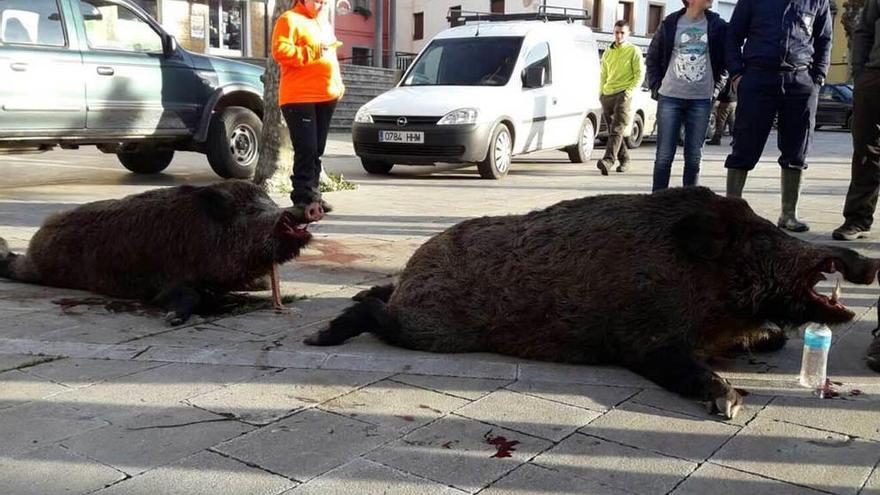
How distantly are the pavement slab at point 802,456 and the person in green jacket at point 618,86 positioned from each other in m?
10.0

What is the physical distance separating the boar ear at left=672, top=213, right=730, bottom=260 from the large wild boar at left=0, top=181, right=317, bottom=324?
6.44 ft

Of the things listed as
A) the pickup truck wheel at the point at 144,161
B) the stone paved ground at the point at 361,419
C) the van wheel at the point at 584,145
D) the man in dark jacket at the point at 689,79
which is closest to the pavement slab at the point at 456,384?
the stone paved ground at the point at 361,419

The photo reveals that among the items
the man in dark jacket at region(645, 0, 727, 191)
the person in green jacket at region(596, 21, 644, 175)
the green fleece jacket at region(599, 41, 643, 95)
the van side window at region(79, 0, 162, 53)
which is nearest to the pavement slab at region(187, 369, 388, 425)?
the man in dark jacket at region(645, 0, 727, 191)

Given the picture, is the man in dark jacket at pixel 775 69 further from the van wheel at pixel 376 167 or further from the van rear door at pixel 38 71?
the van rear door at pixel 38 71

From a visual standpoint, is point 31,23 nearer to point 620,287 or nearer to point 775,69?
point 775,69

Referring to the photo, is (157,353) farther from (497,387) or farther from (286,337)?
(497,387)

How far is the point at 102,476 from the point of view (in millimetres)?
2678

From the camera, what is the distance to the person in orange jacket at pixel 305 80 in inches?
293

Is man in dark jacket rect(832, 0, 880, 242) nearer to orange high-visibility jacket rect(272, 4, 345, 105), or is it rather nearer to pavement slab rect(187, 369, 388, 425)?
orange high-visibility jacket rect(272, 4, 345, 105)

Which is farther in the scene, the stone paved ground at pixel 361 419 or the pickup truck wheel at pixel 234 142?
the pickup truck wheel at pixel 234 142

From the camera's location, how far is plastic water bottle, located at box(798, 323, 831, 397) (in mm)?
3553

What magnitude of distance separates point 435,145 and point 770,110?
5672mm

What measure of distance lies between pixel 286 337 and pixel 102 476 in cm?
162

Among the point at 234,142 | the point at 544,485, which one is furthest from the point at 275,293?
the point at 234,142
